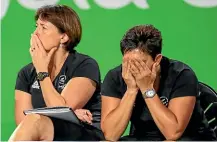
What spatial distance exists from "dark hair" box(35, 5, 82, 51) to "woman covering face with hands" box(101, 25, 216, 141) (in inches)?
17.3

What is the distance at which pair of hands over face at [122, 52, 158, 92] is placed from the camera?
7.53ft

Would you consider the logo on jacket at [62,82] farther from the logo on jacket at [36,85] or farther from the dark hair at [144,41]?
the dark hair at [144,41]

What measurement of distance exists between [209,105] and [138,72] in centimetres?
39

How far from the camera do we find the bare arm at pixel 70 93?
8.14 feet

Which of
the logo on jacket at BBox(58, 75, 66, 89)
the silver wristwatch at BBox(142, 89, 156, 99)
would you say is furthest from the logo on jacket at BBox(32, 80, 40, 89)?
the silver wristwatch at BBox(142, 89, 156, 99)

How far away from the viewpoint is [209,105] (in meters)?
2.40

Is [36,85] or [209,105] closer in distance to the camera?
[209,105]

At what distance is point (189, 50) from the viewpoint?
294 centimetres

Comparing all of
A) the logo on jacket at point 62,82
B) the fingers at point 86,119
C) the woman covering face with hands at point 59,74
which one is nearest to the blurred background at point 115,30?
the woman covering face with hands at point 59,74

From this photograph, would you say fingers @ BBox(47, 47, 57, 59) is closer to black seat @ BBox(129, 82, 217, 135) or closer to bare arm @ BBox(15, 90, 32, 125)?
bare arm @ BBox(15, 90, 32, 125)

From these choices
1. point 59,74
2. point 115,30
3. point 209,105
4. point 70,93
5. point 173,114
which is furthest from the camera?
point 115,30

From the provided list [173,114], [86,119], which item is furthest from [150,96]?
[86,119]

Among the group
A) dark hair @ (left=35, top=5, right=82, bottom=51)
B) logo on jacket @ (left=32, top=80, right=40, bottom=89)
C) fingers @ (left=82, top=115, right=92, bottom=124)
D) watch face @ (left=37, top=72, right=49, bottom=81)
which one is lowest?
fingers @ (left=82, top=115, right=92, bottom=124)

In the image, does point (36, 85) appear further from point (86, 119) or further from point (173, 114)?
point (173, 114)
